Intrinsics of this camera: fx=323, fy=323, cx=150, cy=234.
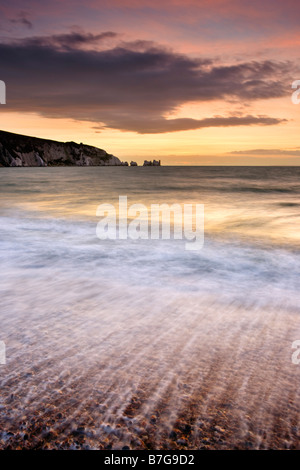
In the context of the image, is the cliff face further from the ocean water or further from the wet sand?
the wet sand

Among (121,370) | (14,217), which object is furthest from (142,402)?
(14,217)

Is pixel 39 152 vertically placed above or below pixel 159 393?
above

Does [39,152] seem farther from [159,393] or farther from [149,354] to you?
[159,393]

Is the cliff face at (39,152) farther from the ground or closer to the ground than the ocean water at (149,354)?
farther from the ground

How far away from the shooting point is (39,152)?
437 feet

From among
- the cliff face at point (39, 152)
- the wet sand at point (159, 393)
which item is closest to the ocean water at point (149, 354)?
the wet sand at point (159, 393)

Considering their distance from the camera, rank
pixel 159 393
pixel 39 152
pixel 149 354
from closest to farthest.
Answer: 1. pixel 159 393
2. pixel 149 354
3. pixel 39 152

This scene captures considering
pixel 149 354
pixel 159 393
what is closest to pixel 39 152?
pixel 149 354

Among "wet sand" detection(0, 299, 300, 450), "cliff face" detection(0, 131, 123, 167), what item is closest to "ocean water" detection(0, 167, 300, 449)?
"wet sand" detection(0, 299, 300, 450)

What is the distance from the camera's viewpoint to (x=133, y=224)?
990 centimetres

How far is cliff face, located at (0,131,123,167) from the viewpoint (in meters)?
122

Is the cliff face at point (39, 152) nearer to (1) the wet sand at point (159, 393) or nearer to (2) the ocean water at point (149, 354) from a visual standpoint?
(2) the ocean water at point (149, 354)

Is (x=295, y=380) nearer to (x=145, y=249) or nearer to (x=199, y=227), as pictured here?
(x=145, y=249)

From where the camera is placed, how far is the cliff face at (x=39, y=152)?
122m
